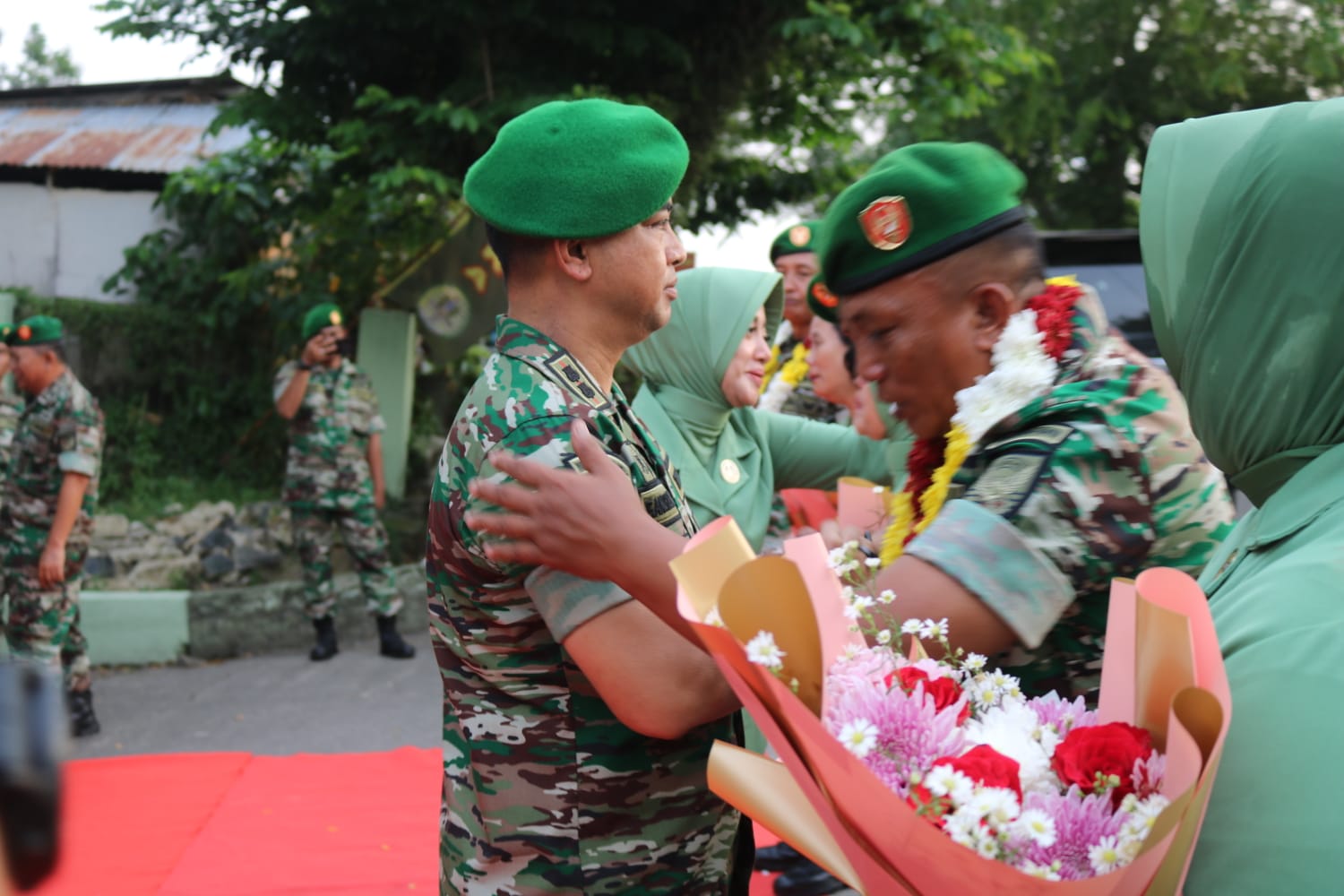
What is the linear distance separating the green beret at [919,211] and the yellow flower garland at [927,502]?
0.27 meters

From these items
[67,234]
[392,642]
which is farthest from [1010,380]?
[67,234]

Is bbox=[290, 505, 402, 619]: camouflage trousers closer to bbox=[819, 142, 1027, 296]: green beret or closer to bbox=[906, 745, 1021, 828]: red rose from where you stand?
bbox=[819, 142, 1027, 296]: green beret

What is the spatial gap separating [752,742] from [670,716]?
5.86ft

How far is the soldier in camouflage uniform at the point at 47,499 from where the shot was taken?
579 cm

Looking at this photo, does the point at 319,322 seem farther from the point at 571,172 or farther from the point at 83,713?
the point at 571,172

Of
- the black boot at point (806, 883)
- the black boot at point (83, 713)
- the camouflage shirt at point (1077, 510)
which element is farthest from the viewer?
the black boot at point (83, 713)

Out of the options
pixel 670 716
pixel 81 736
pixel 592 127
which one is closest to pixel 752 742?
pixel 670 716

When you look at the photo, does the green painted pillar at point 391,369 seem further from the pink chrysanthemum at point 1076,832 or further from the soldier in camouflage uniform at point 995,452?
the pink chrysanthemum at point 1076,832

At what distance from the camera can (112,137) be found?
13344 mm

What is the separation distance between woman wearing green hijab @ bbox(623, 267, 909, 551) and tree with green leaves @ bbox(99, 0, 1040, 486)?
4.73 metres

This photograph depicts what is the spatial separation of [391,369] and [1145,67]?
1417cm

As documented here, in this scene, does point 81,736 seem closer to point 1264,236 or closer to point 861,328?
point 861,328

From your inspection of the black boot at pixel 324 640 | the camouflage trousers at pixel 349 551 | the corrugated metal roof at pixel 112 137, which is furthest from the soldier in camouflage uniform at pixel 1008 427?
the corrugated metal roof at pixel 112 137

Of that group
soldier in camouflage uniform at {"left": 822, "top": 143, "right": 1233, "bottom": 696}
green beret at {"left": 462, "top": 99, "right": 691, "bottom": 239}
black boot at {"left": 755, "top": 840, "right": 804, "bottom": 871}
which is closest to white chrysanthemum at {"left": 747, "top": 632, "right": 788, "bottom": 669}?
soldier in camouflage uniform at {"left": 822, "top": 143, "right": 1233, "bottom": 696}
